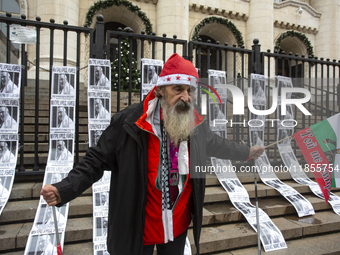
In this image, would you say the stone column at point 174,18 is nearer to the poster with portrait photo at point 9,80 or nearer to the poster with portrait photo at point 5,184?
the poster with portrait photo at point 9,80

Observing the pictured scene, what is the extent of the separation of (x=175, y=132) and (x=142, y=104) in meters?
0.36

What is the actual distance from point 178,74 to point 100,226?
2.26 metres

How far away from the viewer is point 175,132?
196cm

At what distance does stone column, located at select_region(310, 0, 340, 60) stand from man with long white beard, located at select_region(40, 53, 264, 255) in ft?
65.4

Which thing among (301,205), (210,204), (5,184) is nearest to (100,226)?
(5,184)

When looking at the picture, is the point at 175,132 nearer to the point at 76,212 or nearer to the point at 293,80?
the point at 76,212

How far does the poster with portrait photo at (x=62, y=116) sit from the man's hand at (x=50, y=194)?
2.34 meters

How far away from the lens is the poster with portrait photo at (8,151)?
3.58 metres

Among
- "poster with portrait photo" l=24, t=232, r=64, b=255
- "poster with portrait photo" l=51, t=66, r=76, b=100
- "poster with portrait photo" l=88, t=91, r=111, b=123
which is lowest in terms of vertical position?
"poster with portrait photo" l=24, t=232, r=64, b=255

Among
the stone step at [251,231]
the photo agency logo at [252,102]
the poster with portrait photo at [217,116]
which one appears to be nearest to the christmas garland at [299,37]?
the photo agency logo at [252,102]

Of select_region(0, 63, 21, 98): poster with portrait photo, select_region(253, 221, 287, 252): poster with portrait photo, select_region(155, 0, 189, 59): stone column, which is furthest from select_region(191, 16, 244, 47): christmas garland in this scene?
select_region(253, 221, 287, 252): poster with portrait photo

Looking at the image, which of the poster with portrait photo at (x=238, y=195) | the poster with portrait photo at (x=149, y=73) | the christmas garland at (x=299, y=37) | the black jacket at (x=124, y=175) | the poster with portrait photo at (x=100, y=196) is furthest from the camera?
the christmas garland at (x=299, y=37)

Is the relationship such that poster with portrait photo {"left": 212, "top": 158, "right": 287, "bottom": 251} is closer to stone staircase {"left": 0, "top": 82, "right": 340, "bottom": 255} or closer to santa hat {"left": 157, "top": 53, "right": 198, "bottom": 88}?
stone staircase {"left": 0, "top": 82, "right": 340, "bottom": 255}

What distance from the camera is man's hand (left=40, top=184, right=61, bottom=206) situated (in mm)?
1666
